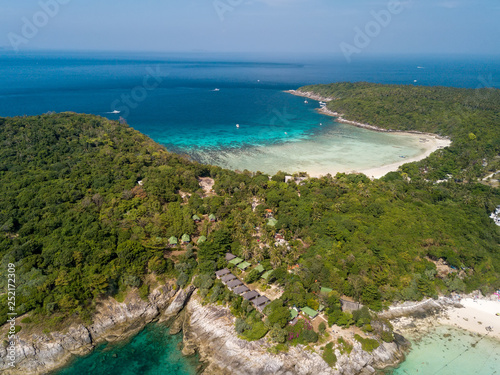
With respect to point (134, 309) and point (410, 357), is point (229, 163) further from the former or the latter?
point (410, 357)

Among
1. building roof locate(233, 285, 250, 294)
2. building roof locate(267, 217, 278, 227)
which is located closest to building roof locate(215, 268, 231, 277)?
building roof locate(233, 285, 250, 294)

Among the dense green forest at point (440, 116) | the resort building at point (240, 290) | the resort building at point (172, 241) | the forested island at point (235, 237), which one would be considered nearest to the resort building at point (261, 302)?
the forested island at point (235, 237)

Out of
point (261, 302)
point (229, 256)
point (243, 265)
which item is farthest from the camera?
point (229, 256)

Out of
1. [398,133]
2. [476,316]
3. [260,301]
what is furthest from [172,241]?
[398,133]

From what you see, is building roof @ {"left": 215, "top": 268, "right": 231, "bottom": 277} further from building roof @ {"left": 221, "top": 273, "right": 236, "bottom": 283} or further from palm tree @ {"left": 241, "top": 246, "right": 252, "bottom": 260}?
palm tree @ {"left": 241, "top": 246, "right": 252, "bottom": 260}

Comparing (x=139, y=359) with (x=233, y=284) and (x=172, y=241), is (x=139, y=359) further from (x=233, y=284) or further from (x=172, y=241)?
(x=172, y=241)
